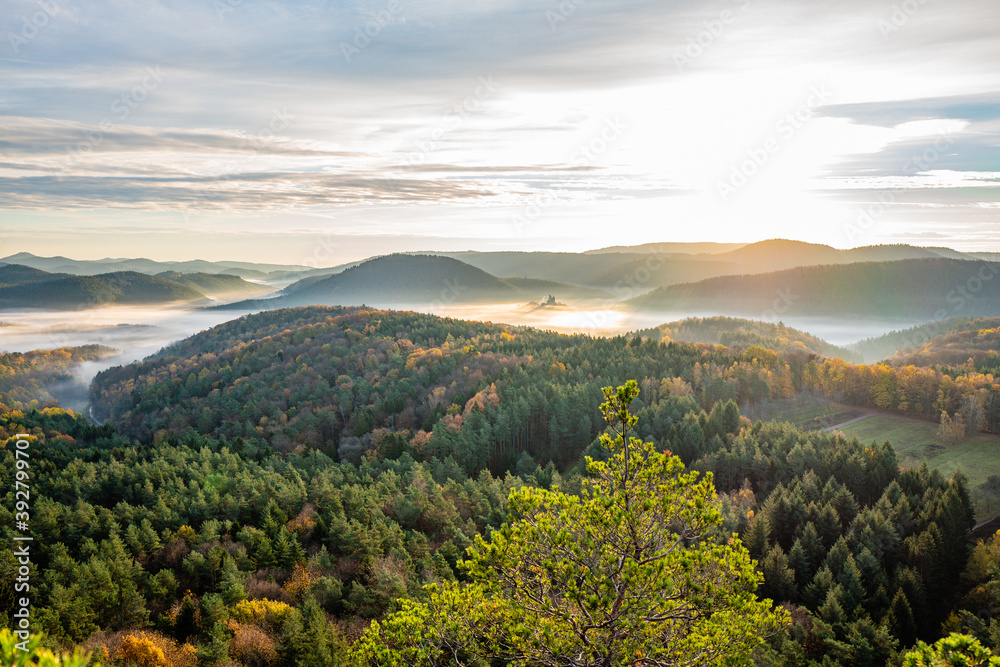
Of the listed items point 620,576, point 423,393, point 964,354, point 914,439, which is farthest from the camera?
point 964,354

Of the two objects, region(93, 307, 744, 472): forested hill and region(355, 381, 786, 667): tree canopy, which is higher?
region(355, 381, 786, 667): tree canopy

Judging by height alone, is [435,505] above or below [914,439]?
below

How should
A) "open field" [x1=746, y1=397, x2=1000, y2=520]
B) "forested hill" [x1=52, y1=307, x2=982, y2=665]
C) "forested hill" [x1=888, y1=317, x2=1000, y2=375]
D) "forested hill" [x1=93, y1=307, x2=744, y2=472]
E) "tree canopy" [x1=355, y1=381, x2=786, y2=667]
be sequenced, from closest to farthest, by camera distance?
"tree canopy" [x1=355, y1=381, x2=786, y2=667], "forested hill" [x1=52, y1=307, x2=982, y2=665], "open field" [x1=746, y1=397, x2=1000, y2=520], "forested hill" [x1=93, y1=307, x2=744, y2=472], "forested hill" [x1=888, y1=317, x2=1000, y2=375]

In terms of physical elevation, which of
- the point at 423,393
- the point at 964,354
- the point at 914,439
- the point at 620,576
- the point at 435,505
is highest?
the point at 620,576

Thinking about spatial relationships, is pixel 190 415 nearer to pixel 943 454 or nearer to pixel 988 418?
pixel 943 454

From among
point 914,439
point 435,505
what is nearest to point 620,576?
point 435,505

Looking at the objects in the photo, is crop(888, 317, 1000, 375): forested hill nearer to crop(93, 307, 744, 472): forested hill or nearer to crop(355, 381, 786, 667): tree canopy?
crop(93, 307, 744, 472): forested hill

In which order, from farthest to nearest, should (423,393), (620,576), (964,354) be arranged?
(964,354) < (423,393) < (620,576)

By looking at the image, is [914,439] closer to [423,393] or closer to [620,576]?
[423,393]

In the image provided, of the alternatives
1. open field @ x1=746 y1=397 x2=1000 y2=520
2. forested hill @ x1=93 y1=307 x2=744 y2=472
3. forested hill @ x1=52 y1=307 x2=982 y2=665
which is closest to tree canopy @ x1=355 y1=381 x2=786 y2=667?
forested hill @ x1=52 y1=307 x2=982 y2=665

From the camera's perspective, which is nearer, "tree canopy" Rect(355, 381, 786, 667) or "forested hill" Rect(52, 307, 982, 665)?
"tree canopy" Rect(355, 381, 786, 667)

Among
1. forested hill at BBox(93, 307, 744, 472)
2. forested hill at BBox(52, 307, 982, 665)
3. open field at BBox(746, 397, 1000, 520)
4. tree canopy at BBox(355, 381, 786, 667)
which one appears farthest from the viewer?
forested hill at BBox(93, 307, 744, 472)

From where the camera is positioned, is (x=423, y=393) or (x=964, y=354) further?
(x=964, y=354)
